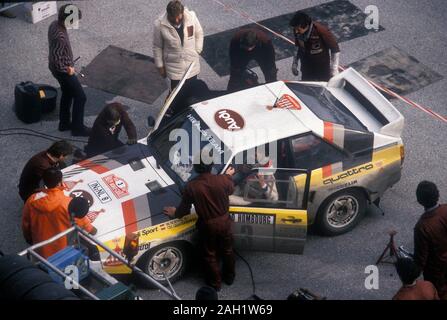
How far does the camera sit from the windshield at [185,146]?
30.8ft

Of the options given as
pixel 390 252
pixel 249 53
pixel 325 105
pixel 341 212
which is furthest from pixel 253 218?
pixel 249 53

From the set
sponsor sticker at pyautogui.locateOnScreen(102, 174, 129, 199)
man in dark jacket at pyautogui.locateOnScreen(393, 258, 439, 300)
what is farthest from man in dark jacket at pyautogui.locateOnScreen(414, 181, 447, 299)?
sponsor sticker at pyautogui.locateOnScreen(102, 174, 129, 199)

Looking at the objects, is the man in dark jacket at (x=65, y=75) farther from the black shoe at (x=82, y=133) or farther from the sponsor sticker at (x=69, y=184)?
the sponsor sticker at (x=69, y=184)

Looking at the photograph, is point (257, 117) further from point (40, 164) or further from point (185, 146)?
point (40, 164)

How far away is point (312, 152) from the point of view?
9.62 metres

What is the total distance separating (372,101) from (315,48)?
1316 mm

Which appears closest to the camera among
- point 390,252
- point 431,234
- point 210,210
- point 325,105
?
point 431,234

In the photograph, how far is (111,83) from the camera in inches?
512

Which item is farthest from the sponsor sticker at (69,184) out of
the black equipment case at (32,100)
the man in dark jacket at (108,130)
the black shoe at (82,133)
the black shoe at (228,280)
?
the black equipment case at (32,100)

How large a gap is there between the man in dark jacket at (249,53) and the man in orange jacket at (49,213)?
4.09m

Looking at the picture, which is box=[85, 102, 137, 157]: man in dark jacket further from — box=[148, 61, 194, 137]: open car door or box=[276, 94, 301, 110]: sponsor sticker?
box=[276, 94, 301, 110]: sponsor sticker

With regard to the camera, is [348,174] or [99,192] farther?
[348,174]

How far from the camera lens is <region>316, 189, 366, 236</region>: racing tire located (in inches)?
388

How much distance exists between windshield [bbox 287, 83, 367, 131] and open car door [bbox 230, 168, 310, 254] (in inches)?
43.7
